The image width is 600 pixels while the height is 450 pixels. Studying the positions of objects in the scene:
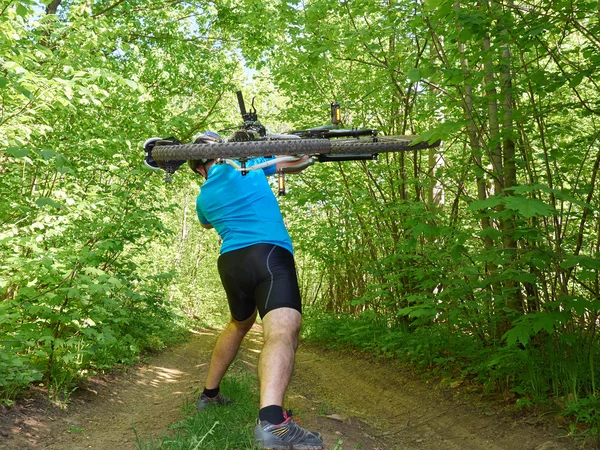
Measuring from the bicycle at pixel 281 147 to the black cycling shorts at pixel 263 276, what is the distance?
455 millimetres

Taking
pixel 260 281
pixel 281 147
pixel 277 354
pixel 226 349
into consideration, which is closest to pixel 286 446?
pixel 277 354

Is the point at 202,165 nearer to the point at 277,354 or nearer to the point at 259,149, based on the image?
the point at 259,149

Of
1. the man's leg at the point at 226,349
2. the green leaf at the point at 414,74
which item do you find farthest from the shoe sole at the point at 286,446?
the green leaf at the point at 414,74

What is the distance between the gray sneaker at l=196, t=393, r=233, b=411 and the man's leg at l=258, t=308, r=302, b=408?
1075 millimetres

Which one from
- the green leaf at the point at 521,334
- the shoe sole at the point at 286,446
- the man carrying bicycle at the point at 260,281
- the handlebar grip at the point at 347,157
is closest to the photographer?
the shoe sole at the point at 286,446

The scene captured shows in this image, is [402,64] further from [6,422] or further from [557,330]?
[6,422]

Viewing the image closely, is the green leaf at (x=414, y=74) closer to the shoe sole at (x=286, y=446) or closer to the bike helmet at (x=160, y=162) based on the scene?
the bike helmet at (x=160, y=162)

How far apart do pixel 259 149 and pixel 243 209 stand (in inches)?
23.5

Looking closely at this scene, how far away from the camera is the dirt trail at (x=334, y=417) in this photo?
4012 mm

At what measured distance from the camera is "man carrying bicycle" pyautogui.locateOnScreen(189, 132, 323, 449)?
3.03 metres

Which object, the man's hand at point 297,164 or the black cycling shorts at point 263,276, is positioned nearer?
the black cycling shorts at point 263,276

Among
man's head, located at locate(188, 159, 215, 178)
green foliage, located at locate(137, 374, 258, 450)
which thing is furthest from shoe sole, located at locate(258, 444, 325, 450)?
man's head, located at locate(188, 159, 215, 178)

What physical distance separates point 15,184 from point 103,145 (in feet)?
4.48

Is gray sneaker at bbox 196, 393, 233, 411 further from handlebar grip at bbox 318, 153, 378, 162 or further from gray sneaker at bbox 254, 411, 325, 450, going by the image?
handlebar grip at bbox 318, 153, 378, 162
